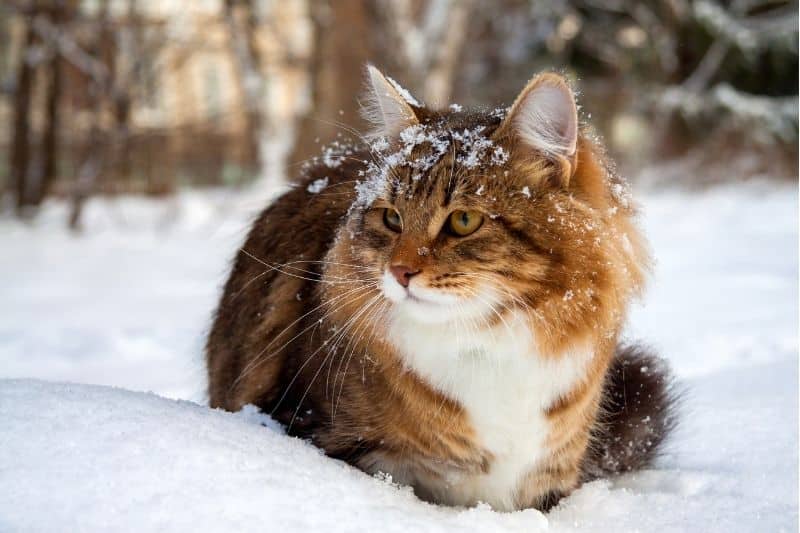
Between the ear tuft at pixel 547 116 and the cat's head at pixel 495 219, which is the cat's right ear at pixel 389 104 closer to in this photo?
the cat's head at pixel 495 219

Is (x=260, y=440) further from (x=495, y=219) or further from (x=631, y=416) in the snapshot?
(x=631, y=416)

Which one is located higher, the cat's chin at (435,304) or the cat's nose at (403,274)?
the cat's nose at (403,274)

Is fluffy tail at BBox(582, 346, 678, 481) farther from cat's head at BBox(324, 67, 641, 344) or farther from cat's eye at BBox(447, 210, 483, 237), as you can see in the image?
cat's eye at BBox(447, 210, 483, 237)

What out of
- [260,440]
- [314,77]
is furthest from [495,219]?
[314,77]

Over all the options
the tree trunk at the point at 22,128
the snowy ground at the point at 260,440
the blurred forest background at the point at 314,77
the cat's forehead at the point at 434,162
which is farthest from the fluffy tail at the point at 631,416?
the tree trunk at the point at 22,128

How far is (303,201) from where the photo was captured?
255 cm

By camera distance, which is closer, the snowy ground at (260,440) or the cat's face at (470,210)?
the snowy ground at (260,440)

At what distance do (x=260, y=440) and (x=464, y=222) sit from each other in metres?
0.71

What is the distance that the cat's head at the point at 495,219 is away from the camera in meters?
1.74

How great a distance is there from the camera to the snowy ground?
1.38 metres

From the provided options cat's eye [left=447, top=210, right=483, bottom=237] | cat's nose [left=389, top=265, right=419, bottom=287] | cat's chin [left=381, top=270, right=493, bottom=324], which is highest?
cat's eye [left=447, top=210, right=483, bottom=237]

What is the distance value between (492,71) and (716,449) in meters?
15.3

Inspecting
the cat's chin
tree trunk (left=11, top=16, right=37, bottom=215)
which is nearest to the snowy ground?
the cat's chin

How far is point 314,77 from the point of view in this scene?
30.8 feet
